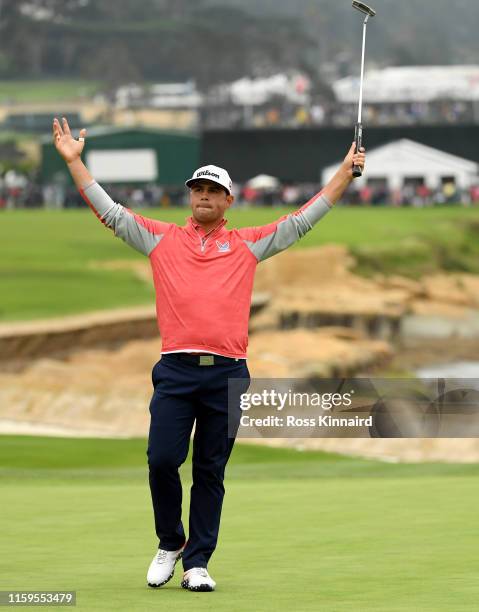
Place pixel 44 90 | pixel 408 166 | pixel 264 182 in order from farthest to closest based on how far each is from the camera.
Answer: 1. pixel 44 90
2. pixel 408 166
3. pixel 264 182

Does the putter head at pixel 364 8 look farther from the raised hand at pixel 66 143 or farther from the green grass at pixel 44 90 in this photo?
→ the green grass at pixel 44 90

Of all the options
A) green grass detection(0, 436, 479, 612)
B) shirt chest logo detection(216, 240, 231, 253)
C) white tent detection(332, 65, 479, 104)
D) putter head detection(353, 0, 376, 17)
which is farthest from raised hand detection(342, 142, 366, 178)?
white tent detection(332, 65, 479, 104)

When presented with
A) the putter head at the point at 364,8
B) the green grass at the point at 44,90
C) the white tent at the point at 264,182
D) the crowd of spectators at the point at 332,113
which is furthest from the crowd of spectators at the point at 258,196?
the green grass at the point at 44,90

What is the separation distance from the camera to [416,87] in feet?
518

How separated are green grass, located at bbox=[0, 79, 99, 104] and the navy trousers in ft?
569

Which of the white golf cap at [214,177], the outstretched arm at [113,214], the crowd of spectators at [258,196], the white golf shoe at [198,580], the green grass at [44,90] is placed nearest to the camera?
the white golf shoe at [198,580]

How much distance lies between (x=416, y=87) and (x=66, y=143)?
15161 cm

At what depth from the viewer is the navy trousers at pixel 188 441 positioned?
25.9 ft

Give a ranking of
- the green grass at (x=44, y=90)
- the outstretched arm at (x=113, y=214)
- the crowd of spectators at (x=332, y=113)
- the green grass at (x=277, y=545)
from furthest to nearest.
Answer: the green grass at (x=44, y=90) → the crowd of spectators at (x=332, y=113) → the outstretched arm at (x=113, y=214) → the green grass at (x=277, y=545)

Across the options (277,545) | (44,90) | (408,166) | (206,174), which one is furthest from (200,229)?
(44,90)

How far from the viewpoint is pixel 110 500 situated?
12375mm

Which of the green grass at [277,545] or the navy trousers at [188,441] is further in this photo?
the navy trousers at [188,441]

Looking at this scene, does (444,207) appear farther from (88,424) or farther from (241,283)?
(241,283)

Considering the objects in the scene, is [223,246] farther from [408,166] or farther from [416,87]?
[416,87]
